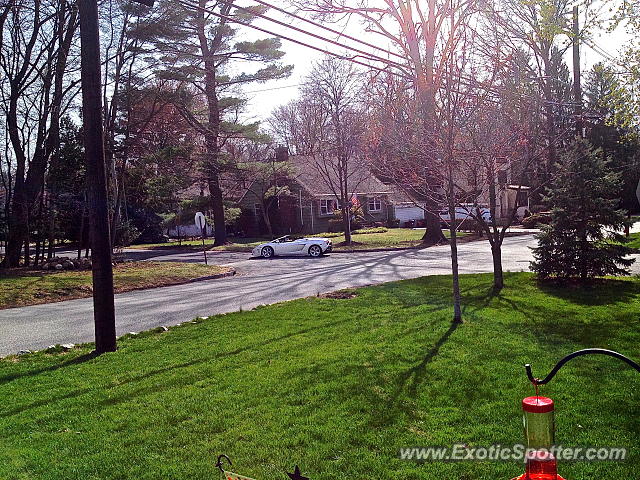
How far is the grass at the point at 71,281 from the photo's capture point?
55.0 ft

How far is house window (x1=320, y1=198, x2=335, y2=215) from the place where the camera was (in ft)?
165

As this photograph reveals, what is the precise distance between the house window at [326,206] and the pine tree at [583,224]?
3710 cm

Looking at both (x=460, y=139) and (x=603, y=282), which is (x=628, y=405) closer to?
(x=460, y=139)

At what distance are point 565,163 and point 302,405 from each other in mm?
10517

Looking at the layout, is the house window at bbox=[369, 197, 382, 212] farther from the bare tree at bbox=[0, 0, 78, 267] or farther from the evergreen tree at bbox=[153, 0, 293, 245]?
the bare tree at bbox=[0, 0, 78, 267]

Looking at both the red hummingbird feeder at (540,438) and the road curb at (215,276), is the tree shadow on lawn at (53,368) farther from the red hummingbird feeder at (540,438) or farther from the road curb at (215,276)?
the road curb at (215,276)

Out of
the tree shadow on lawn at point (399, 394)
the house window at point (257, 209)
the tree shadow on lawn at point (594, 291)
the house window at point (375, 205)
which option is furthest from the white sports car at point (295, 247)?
the house window at point (375, 205)

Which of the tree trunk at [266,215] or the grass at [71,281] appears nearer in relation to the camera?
the grass at [71,281]

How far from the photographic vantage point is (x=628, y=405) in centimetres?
489

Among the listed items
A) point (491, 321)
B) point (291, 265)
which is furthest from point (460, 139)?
point (291, 265)

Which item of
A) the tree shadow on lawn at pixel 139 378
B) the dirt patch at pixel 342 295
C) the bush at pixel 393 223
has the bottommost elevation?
the tree shadow on lawn at pixel 139 378

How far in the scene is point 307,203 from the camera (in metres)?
49.0

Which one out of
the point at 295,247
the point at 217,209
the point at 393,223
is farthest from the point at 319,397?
the point at 393,223

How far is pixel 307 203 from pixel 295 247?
19508 millimetres
